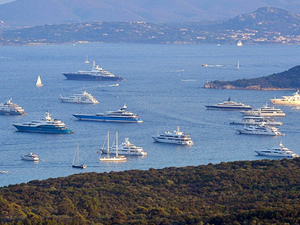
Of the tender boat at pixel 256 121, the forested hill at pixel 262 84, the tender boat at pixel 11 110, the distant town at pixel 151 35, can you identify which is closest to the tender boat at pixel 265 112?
the tender boat at pixel 256 121

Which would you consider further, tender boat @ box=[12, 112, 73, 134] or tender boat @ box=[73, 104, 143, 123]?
tender boat @ box=[73, 104, 143, 123]

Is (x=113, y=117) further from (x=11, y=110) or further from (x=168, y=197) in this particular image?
(x=168, y=197)

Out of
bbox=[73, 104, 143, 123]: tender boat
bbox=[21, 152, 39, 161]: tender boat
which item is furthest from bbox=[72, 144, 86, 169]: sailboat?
bbox=[73, 104, 143, 123]: tender boat

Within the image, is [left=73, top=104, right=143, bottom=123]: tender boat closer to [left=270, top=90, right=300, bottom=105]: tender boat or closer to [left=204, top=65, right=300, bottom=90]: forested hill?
[left=270, top=90, right=300, bottom=105]: tender boat

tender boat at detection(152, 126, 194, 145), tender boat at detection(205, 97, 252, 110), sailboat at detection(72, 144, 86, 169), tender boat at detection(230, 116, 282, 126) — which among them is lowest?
sailboat at detection(72, 144, 86, 169)

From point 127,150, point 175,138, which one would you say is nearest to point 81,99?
point 175,138

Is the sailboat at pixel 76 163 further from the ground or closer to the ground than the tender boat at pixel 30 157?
closer to the ground

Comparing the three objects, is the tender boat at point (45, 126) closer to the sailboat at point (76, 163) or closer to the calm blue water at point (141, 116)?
the calm blue water at point (141, 116)
